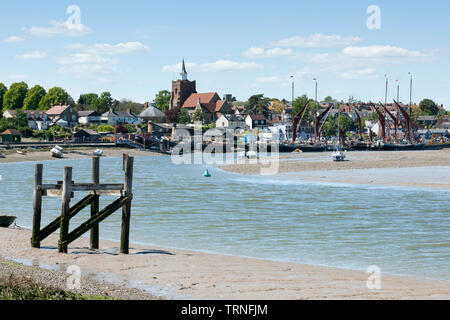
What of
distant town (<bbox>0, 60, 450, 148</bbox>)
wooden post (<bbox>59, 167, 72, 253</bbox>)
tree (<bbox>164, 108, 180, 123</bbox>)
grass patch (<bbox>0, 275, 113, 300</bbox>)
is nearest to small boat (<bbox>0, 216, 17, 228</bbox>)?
wooden post (<bbox>59, 167, 72, 253</bbox>)

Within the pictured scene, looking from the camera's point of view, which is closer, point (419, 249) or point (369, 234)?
point (419, 249)

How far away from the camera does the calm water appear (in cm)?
2180

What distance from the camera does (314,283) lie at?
1652cm

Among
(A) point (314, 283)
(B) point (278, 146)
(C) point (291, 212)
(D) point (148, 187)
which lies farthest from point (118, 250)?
(B) point (278, 146)

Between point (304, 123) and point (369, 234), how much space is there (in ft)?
533

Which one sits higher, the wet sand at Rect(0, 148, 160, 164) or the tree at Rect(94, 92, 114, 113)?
the tree at Rect(94, 92, 114, 113)

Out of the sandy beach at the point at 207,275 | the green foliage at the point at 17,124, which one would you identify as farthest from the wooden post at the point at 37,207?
the green foliage at the point at 17,124

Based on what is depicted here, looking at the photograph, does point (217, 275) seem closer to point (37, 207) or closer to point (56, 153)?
point (37, 207)

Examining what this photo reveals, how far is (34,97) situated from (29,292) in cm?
17006

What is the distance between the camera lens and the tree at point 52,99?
169 meters

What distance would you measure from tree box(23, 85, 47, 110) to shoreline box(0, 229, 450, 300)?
6186 inches

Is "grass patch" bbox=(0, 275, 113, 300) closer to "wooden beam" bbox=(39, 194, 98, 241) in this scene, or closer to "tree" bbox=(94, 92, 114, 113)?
"wooden beam" bbox=(39, 194, 98, 241)

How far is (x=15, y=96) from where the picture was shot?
173 metres
